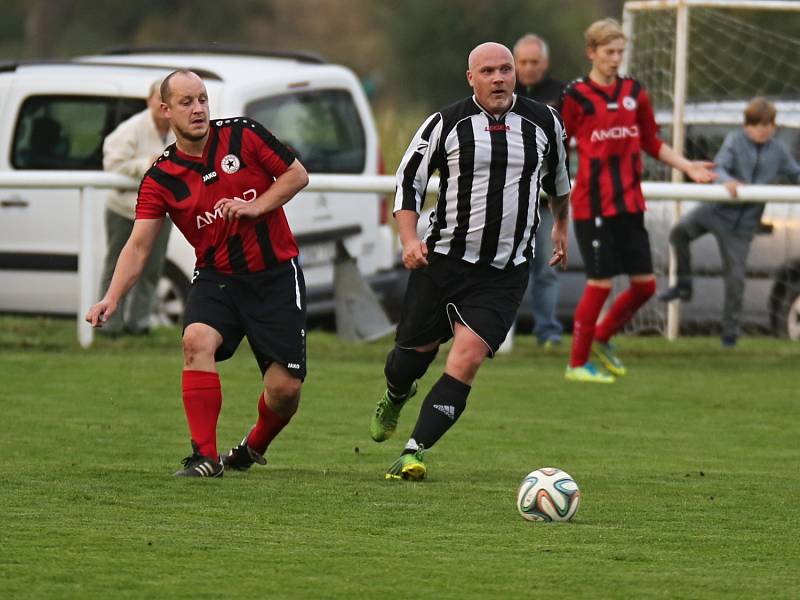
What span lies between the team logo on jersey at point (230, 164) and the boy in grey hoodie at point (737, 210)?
19.8 feet

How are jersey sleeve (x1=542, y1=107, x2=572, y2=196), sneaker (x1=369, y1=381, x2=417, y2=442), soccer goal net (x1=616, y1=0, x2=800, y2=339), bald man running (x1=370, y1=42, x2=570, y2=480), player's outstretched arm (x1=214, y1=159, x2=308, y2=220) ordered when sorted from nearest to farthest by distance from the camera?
player's outstretched arm (x1=214, y1=159, x2=308, y2=220) → bald man running (x1=370, y1=42, x2=570, y2=480) → jersey sleeve (x1=542, y1=107, x2=572, y2=196) → sneaker (x1=369, y1=381, x2=417, y2=442) → soccer goal net (x1=616, y1=0, x2=800, y2=339)

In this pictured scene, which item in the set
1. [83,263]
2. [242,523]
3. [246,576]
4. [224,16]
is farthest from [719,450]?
[224,16]

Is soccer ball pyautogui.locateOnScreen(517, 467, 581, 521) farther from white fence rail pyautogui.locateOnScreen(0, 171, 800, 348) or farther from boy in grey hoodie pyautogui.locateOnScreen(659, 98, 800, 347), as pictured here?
boy in grey hoodie pyautogui.locateOnScreen(659, 98, 800, 347)

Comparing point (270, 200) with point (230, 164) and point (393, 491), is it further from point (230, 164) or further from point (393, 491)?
point (393, 491)

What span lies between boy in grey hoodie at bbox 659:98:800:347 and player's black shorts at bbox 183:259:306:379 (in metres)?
5.90

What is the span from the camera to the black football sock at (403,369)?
328 inches

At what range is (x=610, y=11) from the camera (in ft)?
127

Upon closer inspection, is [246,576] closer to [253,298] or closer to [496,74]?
[253,298]

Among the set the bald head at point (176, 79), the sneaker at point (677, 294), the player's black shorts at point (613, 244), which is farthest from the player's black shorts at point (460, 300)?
the sneaker at point (677, 294)

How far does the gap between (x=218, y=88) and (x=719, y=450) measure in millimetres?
5596

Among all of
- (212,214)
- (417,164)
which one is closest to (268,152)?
(212,214)

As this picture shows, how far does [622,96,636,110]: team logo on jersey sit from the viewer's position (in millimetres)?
11422

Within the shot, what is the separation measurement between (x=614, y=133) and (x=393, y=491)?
461 cm

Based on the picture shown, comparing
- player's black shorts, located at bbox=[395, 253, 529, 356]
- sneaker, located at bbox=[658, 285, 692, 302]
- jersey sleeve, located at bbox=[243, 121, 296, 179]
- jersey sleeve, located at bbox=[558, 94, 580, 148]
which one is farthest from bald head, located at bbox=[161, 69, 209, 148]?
sneaker, located at bbox=[658, 285, 692, 302]
